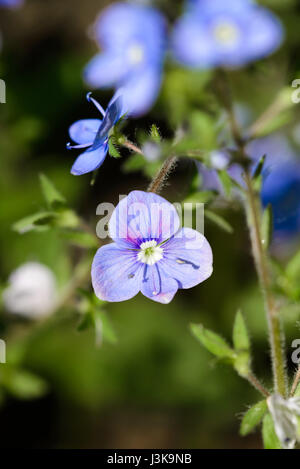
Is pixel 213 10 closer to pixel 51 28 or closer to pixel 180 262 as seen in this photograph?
pixel 51 28

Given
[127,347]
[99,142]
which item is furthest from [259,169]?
[127,347]

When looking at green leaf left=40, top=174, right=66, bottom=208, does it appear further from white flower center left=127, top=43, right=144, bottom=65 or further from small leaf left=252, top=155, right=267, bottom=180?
white flower center left=127, top=43, right=144, bottom=65

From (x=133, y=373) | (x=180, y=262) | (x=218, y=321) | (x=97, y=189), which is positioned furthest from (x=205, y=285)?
(x=180, y=262)

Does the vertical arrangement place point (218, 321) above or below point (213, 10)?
below

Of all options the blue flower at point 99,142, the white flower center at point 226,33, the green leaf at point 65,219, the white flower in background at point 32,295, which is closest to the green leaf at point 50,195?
the green leaf at point 65,219

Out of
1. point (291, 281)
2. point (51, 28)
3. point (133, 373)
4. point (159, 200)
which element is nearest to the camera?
point (159, 200)

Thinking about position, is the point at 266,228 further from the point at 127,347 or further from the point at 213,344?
the point at 127,347

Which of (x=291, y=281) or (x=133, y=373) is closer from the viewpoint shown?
(x=291, y=281)
